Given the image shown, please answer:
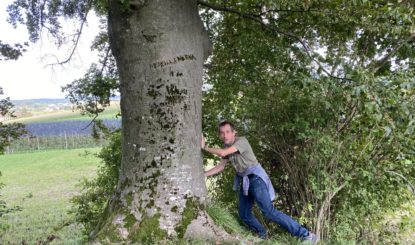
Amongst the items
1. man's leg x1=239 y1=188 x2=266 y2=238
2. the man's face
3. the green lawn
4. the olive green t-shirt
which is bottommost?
the green lawn

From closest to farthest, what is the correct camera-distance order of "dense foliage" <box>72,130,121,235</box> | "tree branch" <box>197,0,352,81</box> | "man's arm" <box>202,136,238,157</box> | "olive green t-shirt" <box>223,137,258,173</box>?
"man's arm" <box>202,136,238,157</box> < "olive green t-shirt" <box>223,137,258,173</box> < "tree branch" <box>197,0,352,81</box> < "dense foliage" <box>72,130,121,235</box>

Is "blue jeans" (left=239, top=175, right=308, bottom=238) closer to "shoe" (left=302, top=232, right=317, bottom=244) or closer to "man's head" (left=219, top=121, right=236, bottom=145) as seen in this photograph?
"shoe" (left=302, top=232, right=317, bottom=244)

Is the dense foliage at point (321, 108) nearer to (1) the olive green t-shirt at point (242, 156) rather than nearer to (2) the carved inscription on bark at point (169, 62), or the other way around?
(1) the olive green t-shirt at point (242, 156)

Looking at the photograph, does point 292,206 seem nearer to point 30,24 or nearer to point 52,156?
point 30,24

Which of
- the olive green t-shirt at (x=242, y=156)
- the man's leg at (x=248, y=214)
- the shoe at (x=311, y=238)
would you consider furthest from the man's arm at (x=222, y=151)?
the shoe at (x=311, y=238)

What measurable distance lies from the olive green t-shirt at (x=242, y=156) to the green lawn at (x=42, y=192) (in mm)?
2264

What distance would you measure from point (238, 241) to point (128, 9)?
2.82 meters

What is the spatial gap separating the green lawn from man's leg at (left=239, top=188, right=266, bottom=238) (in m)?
2.25

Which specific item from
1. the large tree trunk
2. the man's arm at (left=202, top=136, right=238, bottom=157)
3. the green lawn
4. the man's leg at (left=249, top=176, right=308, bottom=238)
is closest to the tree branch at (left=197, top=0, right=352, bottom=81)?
the large tree trunk

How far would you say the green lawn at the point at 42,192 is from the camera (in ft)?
34.2

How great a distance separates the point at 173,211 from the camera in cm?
477

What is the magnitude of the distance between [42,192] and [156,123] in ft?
52.8

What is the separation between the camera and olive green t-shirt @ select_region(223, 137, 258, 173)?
5.29m

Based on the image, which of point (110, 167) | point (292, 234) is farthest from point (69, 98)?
point (292, 234)
